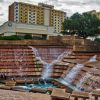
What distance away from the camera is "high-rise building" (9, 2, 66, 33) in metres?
78.7

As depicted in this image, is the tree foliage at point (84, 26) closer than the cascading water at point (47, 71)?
No

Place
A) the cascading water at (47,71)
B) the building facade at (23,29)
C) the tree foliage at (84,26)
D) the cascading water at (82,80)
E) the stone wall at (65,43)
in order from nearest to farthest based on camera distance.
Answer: the cascading water at (82,80) < the cascading water at (47,71) < the stone wall at (65,43) < the tree foliage at (84,26) < the building facade at (23,29)

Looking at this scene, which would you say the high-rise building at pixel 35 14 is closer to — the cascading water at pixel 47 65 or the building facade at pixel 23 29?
the building facade at pixel 23 29

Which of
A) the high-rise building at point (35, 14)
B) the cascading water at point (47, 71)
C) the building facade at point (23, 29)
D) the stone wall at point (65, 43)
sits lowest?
the cascading water at point (47, 71)

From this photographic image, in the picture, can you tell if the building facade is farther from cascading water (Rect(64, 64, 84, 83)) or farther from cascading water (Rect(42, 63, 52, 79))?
cascading water (Rect(64, 64, 84, 83))

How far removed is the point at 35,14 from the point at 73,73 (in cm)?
6580

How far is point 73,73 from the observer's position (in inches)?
660

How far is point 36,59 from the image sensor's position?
20.1 metres

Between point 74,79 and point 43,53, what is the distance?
6028 millimetres

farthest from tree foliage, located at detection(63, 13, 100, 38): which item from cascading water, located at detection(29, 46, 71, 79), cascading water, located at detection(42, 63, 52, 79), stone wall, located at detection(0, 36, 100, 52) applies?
cascading water, located at detection(42, 63, 52, 79)

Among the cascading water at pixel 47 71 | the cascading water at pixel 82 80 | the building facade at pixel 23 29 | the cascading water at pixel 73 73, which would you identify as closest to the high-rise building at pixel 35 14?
the building facade at pixel 23 29

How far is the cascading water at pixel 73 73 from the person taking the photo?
53.8 feet

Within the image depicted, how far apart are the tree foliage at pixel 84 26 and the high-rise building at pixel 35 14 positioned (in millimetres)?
38600

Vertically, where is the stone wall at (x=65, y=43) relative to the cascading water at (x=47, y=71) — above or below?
above
